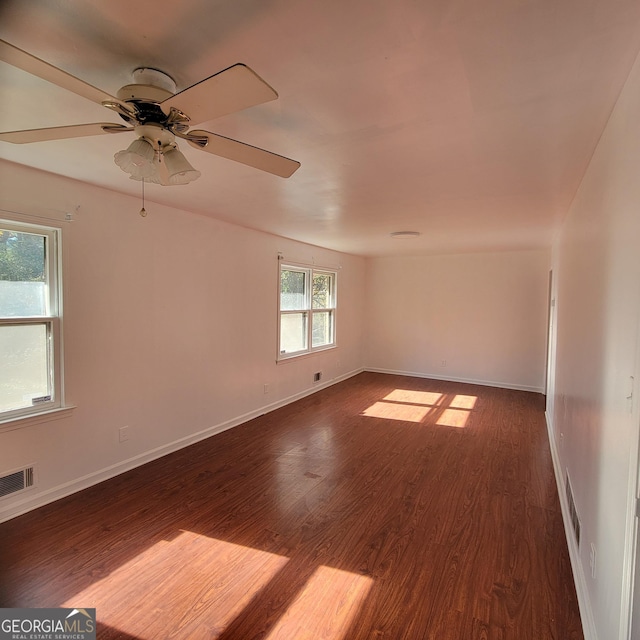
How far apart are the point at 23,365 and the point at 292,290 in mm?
3516

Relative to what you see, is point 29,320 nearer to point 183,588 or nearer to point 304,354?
point 183,588

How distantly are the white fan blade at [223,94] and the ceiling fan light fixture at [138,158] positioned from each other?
194 millimetres

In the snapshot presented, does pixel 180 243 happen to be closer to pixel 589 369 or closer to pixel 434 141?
pixel 434 141

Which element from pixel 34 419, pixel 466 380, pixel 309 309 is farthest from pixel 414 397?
pixel 34 419

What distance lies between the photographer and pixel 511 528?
2.52m

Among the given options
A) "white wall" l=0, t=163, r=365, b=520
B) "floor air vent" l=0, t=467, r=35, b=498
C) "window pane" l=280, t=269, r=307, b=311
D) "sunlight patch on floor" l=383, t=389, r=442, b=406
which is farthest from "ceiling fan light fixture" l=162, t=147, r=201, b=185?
"sunlight patch on floor" l=383, t=389, r=442, b=406

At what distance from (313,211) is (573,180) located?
6.83 ft

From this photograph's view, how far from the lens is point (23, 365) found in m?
2.60

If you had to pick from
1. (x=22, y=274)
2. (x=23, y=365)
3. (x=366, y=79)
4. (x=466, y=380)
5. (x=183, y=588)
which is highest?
(x=366, y=79)

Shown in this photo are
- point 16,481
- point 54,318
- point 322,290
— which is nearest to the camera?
point 16,481

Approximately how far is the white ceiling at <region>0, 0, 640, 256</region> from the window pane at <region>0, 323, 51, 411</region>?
1172 millimetres

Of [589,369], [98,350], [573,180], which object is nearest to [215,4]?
[589,369]

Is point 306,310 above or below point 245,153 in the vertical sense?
below

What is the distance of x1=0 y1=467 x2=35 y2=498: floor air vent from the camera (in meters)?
2.48
